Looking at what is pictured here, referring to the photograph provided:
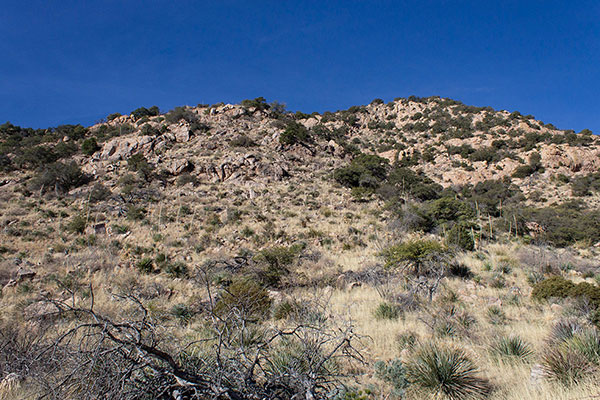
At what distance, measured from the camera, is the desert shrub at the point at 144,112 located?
38.2 meters

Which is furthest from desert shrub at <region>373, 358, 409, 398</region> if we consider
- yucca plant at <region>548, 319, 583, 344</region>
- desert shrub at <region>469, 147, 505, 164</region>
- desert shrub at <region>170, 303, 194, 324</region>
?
desert shrub at <region>469, 147, 505, 164</region>

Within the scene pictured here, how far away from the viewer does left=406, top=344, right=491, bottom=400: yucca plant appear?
3.23 meters

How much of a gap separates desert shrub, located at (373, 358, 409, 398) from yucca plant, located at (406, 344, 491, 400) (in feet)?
0.34

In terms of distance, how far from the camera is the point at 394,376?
355cm

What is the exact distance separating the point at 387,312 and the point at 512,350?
2.46 metres

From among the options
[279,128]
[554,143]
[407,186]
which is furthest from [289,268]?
[554,143]

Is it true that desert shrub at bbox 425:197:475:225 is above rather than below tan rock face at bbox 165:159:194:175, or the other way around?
below

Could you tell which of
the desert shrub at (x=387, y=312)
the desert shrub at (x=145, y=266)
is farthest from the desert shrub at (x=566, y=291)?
the desert shrub at (x=145, y=266)

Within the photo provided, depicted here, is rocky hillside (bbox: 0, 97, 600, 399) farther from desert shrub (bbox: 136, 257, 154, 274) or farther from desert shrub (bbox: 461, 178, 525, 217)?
desert shrub (bbox: 461, 178, 525, 217)

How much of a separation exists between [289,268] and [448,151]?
33224mm

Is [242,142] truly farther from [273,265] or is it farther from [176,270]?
[273,265]

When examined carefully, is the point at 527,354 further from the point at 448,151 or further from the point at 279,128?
the point at 448,151

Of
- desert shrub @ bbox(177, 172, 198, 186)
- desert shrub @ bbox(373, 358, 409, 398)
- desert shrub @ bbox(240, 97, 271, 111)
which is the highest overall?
desert shrub @ bbox(240, 97, 271, 111)

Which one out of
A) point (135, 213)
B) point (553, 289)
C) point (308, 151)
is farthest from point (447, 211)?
point (135, 213)
